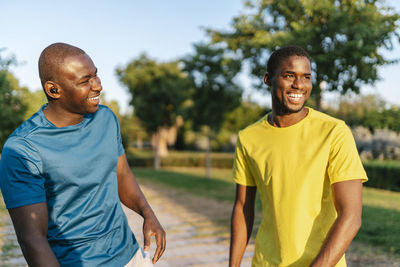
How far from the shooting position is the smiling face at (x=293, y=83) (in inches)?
76.2

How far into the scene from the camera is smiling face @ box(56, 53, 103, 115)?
185 cm

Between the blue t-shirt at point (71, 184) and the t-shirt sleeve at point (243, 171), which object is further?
the t-shirt sleeve at point (243, 171)

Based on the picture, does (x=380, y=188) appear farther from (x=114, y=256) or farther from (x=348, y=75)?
(x=114, y=256)

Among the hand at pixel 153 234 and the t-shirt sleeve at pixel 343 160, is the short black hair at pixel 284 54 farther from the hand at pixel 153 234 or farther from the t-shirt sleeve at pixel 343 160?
the hand at pixel 153 234

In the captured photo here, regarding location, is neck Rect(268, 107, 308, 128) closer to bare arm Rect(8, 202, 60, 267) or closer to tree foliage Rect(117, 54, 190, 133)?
bare arm Rect(8, 202, 60, 267)

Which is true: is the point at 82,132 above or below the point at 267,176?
above

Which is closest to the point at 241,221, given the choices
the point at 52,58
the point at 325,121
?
the point at 325,121

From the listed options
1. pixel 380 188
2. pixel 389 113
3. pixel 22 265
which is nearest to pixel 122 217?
pixel 22 265

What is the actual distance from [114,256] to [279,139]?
104 centimetres

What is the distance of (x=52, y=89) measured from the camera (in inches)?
73.3

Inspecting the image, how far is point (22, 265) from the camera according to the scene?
4957 mm

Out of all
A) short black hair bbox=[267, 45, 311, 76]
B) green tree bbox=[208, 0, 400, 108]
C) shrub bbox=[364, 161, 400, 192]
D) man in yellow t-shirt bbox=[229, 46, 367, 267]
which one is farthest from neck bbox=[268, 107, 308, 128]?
shrub bbox=[364, 161, 400, 192]

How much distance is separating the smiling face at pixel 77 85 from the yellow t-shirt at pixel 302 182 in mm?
951

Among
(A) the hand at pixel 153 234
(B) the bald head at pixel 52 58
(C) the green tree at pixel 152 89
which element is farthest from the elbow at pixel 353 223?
(C) the green tree at pixel 152 89
